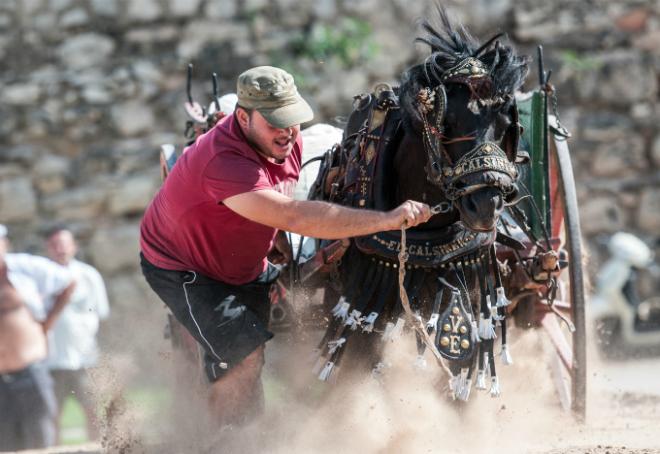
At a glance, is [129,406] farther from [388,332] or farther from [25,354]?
[388,332]

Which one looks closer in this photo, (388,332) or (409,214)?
(409,214)

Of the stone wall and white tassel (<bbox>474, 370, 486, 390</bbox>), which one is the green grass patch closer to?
the stone wall

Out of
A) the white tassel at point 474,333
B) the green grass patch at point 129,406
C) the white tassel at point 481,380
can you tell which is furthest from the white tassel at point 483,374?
the green grass patch at point 129,406

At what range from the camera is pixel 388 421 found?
13.9 feet

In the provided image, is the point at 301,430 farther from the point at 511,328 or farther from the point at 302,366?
the point at 511,328

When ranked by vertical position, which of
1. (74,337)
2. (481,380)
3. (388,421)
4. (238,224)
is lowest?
(74,337)

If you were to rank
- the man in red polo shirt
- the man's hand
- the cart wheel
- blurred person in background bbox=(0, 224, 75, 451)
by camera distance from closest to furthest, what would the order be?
the man's hand, the man in red polo shirt, the cart wheel, blurred person in background bbox=(0, 224, 75, 451)

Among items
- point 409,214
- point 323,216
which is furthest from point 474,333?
point 323,216

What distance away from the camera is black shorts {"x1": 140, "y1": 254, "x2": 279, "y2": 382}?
404 cm

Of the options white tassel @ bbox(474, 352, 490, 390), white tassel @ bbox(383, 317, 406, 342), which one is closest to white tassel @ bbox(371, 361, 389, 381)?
white tassel @ bbox(383, 317, 406, 342)

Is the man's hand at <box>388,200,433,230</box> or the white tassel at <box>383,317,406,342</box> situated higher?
the man's hand at <box>388,200,433,230</box>

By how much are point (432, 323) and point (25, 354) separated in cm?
331

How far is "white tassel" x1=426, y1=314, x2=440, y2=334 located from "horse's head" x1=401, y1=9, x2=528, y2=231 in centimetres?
45

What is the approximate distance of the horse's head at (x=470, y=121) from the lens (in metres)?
3.54
